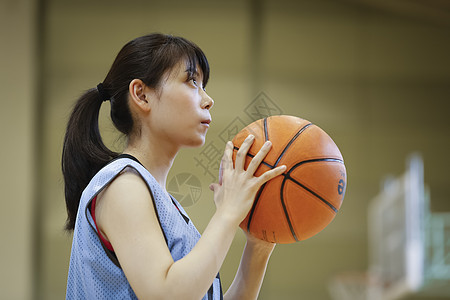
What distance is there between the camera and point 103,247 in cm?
144

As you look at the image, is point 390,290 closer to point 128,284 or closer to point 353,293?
point 353,293

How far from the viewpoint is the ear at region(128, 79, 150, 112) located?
160 centimetres

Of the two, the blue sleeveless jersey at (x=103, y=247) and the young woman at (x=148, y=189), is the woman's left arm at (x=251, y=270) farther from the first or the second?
the blue sleeveless jersey at (x=103, y=247)

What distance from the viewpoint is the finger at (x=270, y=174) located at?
1.52 m

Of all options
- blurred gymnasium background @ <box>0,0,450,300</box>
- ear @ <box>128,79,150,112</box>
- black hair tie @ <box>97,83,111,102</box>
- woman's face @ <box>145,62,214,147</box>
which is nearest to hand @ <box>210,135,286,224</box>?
woman's face @ <box>145,62,214,147</box>

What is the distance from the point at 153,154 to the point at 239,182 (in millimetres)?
262

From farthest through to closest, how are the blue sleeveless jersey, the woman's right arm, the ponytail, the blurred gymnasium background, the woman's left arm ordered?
the blurred gymnasium background < the woman's left arm < the ponytail < the blue sleeveless jersey < the woman's right arm

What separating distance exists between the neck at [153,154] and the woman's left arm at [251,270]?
363 mm

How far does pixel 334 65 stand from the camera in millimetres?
9555

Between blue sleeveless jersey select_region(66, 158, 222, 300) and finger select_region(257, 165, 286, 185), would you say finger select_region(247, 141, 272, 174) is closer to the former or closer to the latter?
finger select_region(257, 165, 286, 185)

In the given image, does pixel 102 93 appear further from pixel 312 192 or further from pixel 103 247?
pixel 312 192

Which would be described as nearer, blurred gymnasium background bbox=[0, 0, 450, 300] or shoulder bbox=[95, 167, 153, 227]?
shoulder bbox=[95, 167, 153, 227]

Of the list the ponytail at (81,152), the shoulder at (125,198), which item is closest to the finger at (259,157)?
the shoulder at (125,198)

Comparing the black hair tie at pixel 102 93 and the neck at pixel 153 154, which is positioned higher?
the black hair tie at pixel 102 93
